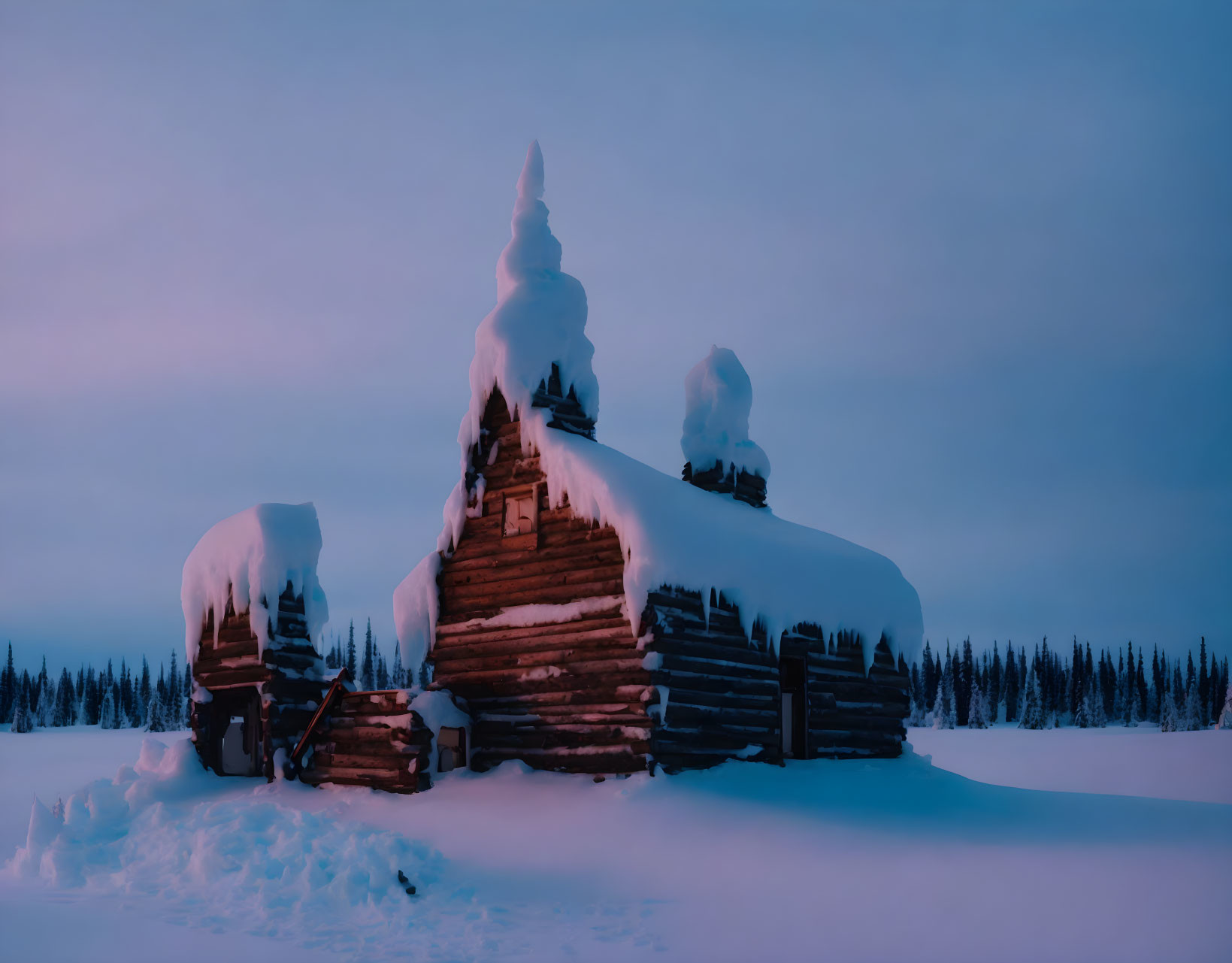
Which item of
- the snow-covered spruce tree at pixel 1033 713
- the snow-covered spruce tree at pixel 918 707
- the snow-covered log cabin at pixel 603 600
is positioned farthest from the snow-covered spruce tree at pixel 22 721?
the snow-covered spruce tree at pixel 1033 713

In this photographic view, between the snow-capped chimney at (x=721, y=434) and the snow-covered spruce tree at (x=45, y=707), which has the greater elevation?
the snow-capped chimney at (x=721, y=434)

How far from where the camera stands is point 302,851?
1204 centimetres

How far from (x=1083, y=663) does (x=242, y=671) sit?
254ft

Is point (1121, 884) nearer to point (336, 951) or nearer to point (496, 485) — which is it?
point (336, 951)

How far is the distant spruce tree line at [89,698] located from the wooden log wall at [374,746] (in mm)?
69271

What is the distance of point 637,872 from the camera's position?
41.3 ft

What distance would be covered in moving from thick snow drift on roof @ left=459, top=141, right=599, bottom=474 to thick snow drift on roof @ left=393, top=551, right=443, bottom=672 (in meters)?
2.25

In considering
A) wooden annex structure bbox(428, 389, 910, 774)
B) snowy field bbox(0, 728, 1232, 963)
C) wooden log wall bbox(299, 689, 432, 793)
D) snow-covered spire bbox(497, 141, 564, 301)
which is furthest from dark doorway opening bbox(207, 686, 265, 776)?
snow-covered spire bbox(497, 141, 564, 301)

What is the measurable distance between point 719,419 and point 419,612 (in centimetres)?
800

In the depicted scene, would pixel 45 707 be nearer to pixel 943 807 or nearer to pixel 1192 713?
pixel 1192 713

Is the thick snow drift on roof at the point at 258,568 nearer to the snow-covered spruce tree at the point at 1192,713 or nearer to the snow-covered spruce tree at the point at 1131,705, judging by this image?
the snow-covered spruce tree at the point at 1192,713

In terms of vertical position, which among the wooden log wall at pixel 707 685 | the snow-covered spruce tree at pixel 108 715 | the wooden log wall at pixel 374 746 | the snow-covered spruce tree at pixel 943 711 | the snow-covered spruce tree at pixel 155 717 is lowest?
the snow-covered spruce tree at pixel 108 715

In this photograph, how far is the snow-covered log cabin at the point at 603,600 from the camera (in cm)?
1723

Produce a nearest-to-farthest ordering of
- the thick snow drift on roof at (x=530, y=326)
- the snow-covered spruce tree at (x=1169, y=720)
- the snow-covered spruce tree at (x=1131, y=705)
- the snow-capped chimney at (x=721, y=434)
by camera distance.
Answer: the thick snow drift on roof at (x=530, y=326)
the snow-capped chimney at (x=721, y=434)
the snow-covered spruce tree at (x=1169, y=720)
the snow-covered spruce tree at (x=1131, y=705)
